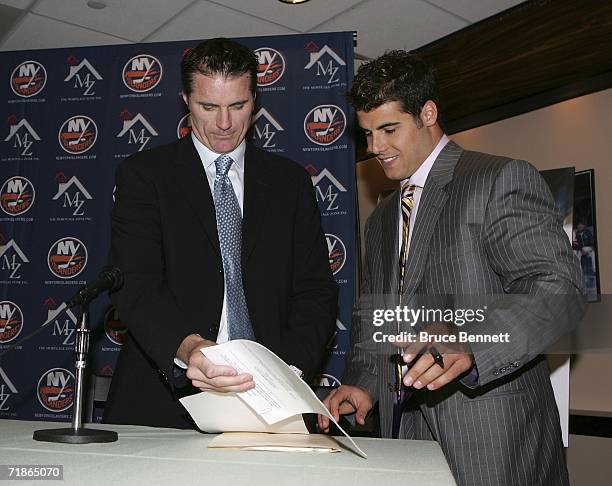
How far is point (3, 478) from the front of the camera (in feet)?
3.03

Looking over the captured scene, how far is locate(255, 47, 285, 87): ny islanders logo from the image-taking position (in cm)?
336

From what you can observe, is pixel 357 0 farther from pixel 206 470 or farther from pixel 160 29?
pixel 206 470

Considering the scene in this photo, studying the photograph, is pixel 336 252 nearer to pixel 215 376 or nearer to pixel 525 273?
pixel 525 273

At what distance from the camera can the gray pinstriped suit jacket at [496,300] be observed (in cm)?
145

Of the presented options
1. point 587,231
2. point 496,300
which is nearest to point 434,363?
point 496,300

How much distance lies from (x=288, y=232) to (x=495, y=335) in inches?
30.8

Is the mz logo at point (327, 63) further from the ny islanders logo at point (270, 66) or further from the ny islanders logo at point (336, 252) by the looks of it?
the ny islanders logo at point (336, 252)

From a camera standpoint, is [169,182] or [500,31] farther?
[500,31]

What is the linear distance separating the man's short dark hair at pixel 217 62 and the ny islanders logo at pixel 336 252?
4.12ft

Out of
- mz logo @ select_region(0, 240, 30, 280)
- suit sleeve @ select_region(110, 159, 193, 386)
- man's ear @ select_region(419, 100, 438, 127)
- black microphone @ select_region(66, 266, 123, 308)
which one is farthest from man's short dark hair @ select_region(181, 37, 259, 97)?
mz logo @ select_region(0, 240, 30, 280)

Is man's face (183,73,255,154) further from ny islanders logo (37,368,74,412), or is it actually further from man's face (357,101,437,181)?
ny islanders logo (37,368,74,412)

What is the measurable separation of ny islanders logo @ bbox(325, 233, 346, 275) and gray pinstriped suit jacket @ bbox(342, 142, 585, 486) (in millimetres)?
1290

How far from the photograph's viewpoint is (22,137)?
11.8 ft

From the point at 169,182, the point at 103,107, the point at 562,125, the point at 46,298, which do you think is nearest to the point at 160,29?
the point at 103,107
